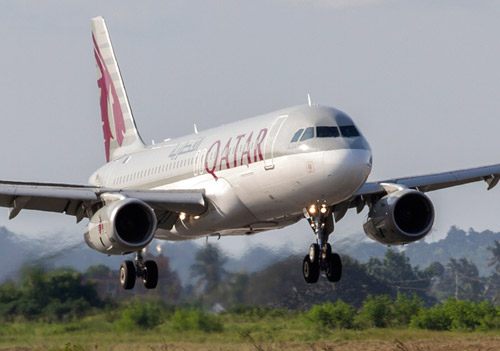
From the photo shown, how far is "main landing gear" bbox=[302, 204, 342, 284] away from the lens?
34844 mm

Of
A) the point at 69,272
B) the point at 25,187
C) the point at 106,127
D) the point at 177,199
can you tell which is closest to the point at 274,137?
the point at 177,199

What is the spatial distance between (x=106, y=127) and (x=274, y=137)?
1613cm

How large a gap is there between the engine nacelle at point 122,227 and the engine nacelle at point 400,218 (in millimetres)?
6525

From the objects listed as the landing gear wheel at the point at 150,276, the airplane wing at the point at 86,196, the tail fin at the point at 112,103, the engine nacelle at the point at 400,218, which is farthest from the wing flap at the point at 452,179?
the tail fin at the point at 112,103

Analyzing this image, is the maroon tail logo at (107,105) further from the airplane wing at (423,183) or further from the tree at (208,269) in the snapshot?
the airplane wing at (423,183)

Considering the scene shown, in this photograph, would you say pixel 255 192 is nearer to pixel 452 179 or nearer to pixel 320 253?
pixel 320 253

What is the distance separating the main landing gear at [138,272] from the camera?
1547 inches

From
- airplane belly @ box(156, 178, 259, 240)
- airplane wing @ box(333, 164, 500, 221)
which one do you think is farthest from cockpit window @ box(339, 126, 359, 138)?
airplane wing @ box(333, 164, 500, 221)

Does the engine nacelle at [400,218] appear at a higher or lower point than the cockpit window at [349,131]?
lower

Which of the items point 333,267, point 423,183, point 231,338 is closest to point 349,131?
point 333,267

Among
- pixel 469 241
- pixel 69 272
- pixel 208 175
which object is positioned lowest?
pixel 469 241

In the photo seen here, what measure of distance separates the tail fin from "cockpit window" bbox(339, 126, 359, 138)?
13440mm

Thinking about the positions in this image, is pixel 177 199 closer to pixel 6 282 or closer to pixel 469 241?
pixel 6 282

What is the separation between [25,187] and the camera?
1436 inches
